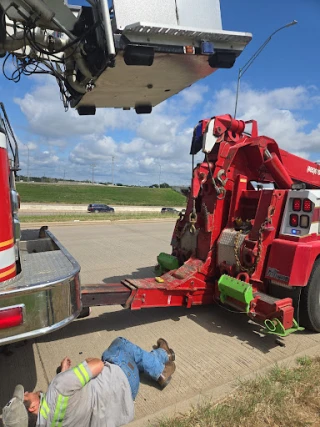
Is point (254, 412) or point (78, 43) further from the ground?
point (78, 43)

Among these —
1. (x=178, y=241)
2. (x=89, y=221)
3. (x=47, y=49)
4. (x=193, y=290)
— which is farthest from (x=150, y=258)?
(x=89, y=221)

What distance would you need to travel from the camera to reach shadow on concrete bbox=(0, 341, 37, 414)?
288 cm

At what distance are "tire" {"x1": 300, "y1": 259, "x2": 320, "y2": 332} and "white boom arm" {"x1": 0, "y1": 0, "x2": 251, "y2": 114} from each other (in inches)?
98.2

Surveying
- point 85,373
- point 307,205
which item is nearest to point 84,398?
point 85,373


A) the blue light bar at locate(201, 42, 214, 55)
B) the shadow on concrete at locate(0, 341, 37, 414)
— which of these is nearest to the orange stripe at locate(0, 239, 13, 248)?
the shadow on concrete at locate(0, 341, 37, 414)

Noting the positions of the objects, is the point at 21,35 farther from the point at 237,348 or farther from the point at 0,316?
the point at 237,348

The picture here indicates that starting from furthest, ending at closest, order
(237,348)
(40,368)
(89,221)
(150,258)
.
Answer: (89,221) < (150,258) < (237,348) < (40,368)

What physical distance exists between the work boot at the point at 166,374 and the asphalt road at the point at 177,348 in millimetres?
53

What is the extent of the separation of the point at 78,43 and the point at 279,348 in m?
3.52

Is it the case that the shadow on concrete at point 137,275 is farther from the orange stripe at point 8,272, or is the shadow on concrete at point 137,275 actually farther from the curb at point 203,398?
the orange stripe at point 8,272

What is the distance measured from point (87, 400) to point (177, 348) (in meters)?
1.51

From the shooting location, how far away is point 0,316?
80.9 inches

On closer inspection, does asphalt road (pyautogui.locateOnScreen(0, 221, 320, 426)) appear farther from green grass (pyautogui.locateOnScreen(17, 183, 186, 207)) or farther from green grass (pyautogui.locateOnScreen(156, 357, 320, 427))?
green grass (pyautogui.locateOnScreen(17, 183, 186, 207))

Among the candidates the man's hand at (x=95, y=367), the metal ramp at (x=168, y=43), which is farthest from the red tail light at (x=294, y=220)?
the man's hand at (x=95, y=367)
